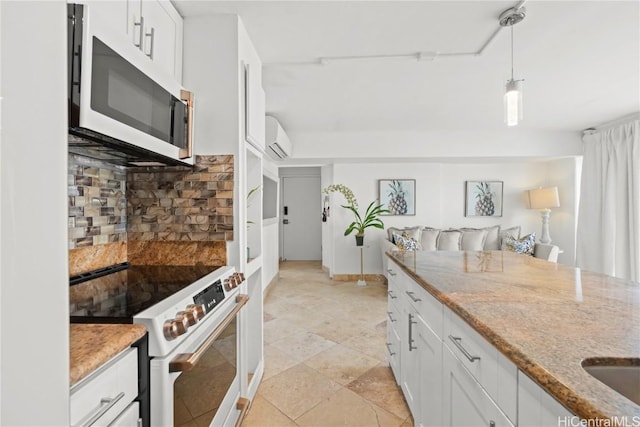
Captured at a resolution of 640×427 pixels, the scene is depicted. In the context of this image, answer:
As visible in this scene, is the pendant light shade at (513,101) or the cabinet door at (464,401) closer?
the cabinet door at (464,401)

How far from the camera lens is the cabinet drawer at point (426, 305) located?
122 cm

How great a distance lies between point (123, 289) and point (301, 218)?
5431 mm

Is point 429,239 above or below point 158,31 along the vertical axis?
below

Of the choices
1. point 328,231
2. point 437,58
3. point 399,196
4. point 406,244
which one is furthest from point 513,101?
point 328,231

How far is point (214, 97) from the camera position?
1665 millimetres

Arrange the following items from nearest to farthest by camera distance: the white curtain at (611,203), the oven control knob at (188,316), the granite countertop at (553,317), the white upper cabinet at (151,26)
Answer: the granite countertop at (553,317)
the oven control knob at (188,316)
the white upper cabinet at (151,26)
the white curtain at (611,203)

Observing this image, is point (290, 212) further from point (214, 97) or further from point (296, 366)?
point (214, 97)

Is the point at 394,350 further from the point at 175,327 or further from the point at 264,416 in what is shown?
the point at 175,327

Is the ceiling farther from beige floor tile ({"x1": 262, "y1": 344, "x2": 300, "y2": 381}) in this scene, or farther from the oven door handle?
beige floor tile ({"x1": 262, "y1": 344, "x2": 300, "y2": 381})

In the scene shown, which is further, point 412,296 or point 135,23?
point 412,296

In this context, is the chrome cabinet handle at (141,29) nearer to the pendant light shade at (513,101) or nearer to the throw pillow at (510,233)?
the pendant light shade at (513,101)

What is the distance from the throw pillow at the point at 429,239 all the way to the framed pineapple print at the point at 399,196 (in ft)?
1.63

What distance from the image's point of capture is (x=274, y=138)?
3299 millimetres

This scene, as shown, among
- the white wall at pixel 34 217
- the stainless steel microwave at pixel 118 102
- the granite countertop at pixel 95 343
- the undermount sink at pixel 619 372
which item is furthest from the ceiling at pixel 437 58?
the undermount sink at pixel 619 372
